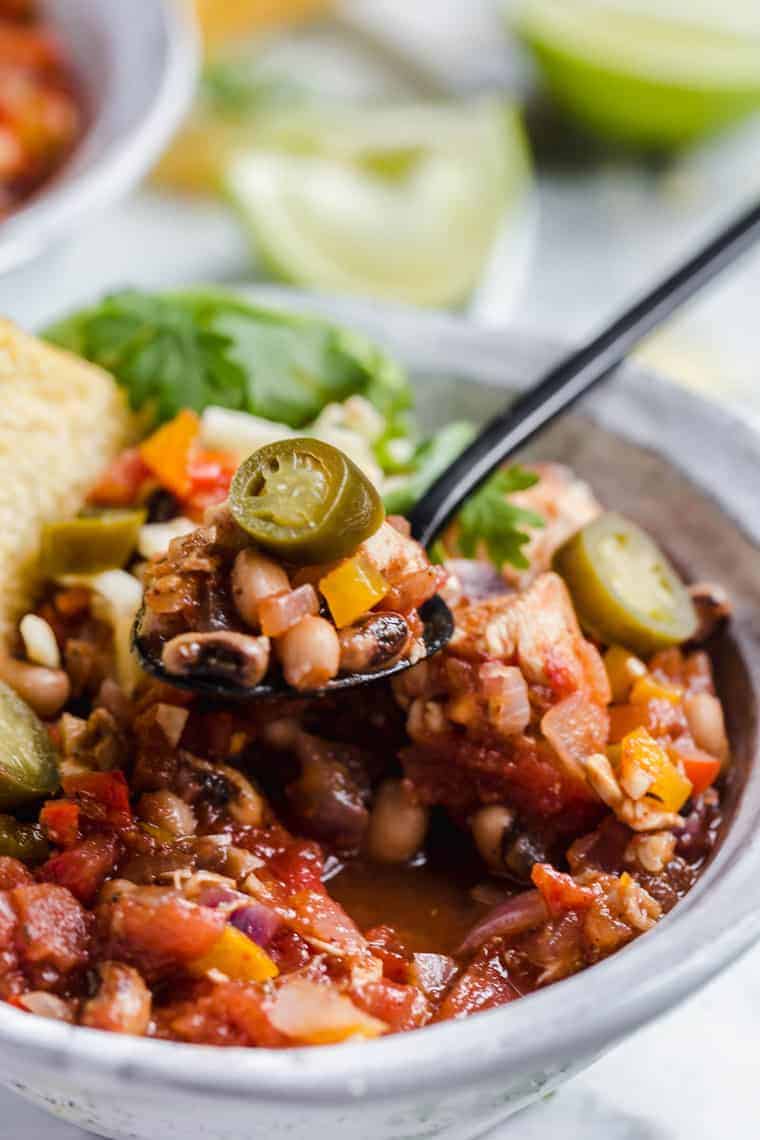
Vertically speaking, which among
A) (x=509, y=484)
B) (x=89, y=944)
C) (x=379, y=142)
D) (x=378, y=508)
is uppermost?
(x=378, y=508)

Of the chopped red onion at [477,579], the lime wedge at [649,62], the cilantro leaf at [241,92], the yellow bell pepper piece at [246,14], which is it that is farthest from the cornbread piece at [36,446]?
the yellow bell pepper piece at [246,14]

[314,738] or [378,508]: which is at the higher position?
[378,508]

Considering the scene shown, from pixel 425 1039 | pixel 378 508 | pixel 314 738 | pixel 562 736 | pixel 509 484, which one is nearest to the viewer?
pixel 425 1039

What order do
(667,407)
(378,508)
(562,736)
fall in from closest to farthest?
(378,508), (562,736), (667,407)

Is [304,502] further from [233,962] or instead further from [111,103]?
[111,103]

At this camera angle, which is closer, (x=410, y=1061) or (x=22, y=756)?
(x=410, y=1061)

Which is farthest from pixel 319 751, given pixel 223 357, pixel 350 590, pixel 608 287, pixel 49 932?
pixel 608 287

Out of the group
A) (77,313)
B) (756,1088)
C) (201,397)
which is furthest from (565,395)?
(756,1088)

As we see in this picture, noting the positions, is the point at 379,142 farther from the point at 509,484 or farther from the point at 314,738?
the point at 314,738
